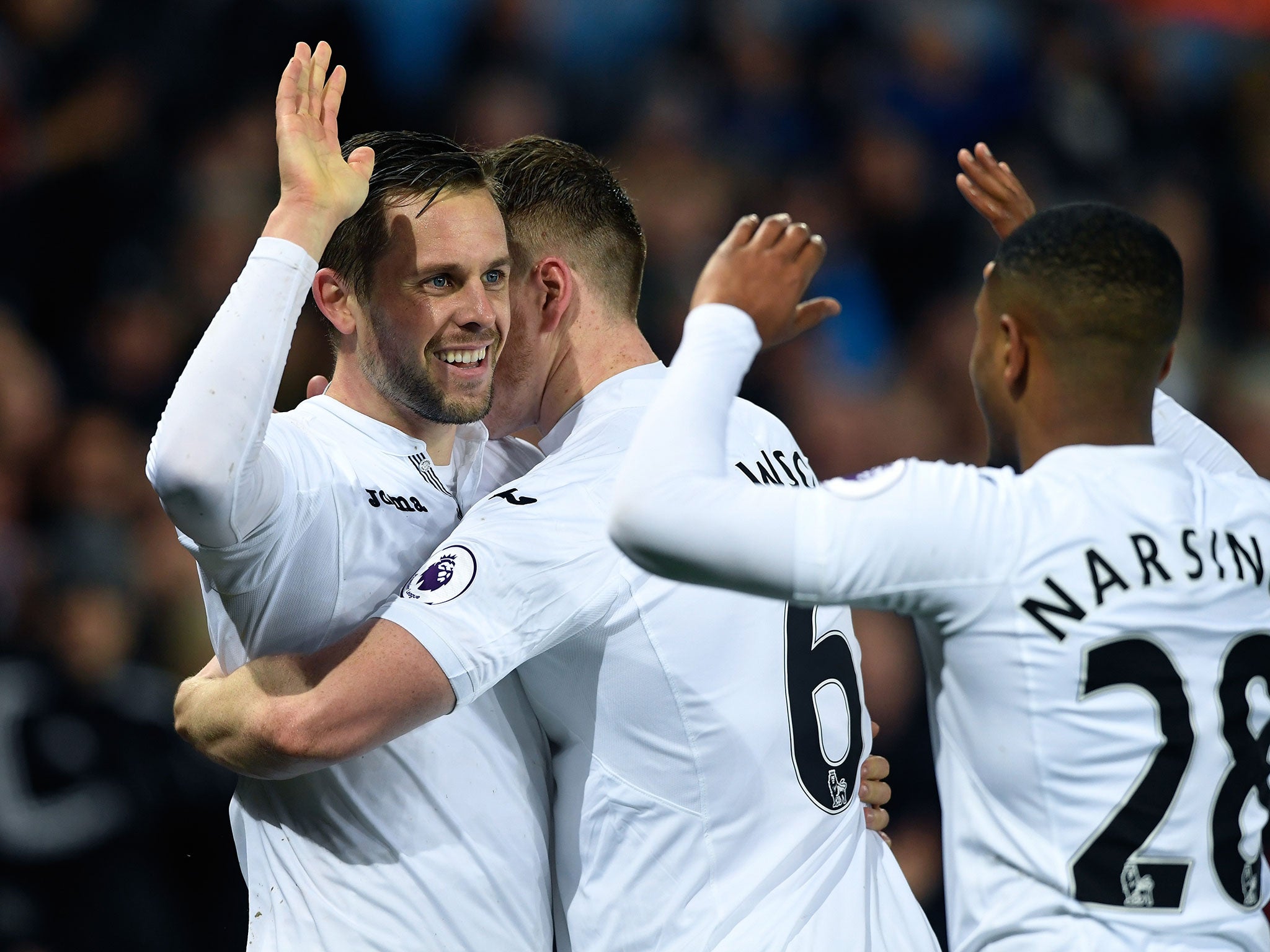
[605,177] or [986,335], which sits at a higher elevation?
[605,177]

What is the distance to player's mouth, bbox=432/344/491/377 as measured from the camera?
10.4 feet

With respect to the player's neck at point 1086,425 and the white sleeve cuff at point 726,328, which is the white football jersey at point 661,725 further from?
the player's neck at point 1086,425

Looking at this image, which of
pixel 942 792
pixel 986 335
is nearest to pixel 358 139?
pixel 986 335

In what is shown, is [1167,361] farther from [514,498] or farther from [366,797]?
[366,797]

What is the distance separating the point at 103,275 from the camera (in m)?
6.25

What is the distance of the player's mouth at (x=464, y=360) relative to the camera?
125 inches

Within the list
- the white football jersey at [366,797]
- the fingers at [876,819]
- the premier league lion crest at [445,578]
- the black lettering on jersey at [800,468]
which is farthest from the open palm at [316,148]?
the fingers at [876,819]

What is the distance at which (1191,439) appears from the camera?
9.50 feet

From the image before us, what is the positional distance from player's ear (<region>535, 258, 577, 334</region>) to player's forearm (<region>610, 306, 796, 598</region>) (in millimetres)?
1141

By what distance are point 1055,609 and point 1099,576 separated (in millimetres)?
83

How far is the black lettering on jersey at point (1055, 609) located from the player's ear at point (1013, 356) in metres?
0.32

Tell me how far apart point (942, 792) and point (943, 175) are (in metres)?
6.56

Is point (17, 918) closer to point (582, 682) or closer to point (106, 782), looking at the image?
point (106, 782)

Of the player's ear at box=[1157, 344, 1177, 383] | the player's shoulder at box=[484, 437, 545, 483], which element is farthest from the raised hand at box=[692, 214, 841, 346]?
the player's shoulder at box=[484, 437, 545, 483]
